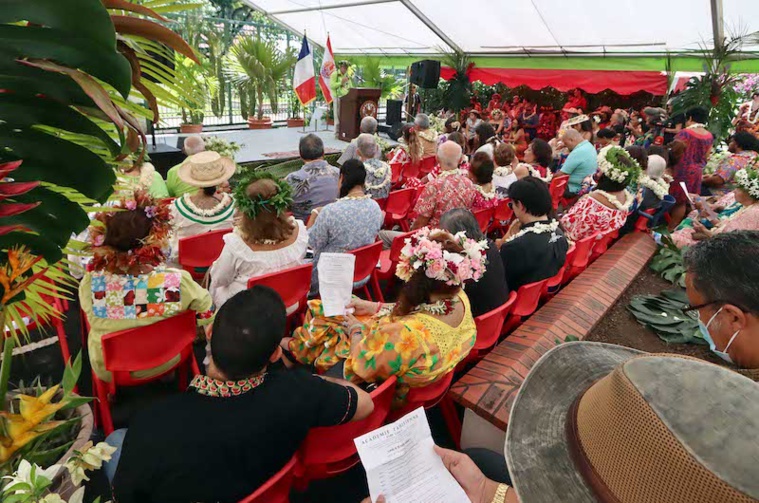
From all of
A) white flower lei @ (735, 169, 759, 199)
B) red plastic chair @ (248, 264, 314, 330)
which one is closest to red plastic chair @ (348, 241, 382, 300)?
red plastic chair @ (248, 264, 314, 330)

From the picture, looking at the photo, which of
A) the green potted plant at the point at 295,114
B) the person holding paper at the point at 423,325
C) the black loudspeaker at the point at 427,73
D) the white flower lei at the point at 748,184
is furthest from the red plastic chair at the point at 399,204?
the green potted plant at the point at 295,114

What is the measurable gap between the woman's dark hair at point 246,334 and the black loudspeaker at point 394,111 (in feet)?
43.9

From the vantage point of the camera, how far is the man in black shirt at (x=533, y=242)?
2.93 m

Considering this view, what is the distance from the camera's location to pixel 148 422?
1281mm

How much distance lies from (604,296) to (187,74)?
121 inches

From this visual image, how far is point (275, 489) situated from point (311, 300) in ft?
4.58

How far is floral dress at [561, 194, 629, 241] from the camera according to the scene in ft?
12.8

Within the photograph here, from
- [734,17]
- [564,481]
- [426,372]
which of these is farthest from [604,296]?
[734,17]

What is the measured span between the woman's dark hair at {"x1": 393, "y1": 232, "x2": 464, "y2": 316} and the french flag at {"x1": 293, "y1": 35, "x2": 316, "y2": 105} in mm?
8005

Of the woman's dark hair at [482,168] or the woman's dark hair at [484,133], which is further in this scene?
the woman's dark hair at [484,133]

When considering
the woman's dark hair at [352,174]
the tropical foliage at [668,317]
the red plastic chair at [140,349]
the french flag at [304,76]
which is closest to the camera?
the red plastic chair at [140,349]

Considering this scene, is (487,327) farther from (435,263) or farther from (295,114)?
(295,114)

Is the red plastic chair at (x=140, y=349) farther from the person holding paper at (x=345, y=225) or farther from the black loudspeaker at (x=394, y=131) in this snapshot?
the black loudspeaker at (x=394, y=131)

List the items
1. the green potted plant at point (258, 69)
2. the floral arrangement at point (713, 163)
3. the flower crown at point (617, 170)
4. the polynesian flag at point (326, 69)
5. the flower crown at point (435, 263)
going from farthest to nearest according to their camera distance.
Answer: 1. the green potted plant at point (258, 69)
2. the polynesian flag at point (326, 69)
3. the floral arrangement at point (713, 163)
4. the flower crown at point (617, 170)
5. the flower crown at point (435, 263)
